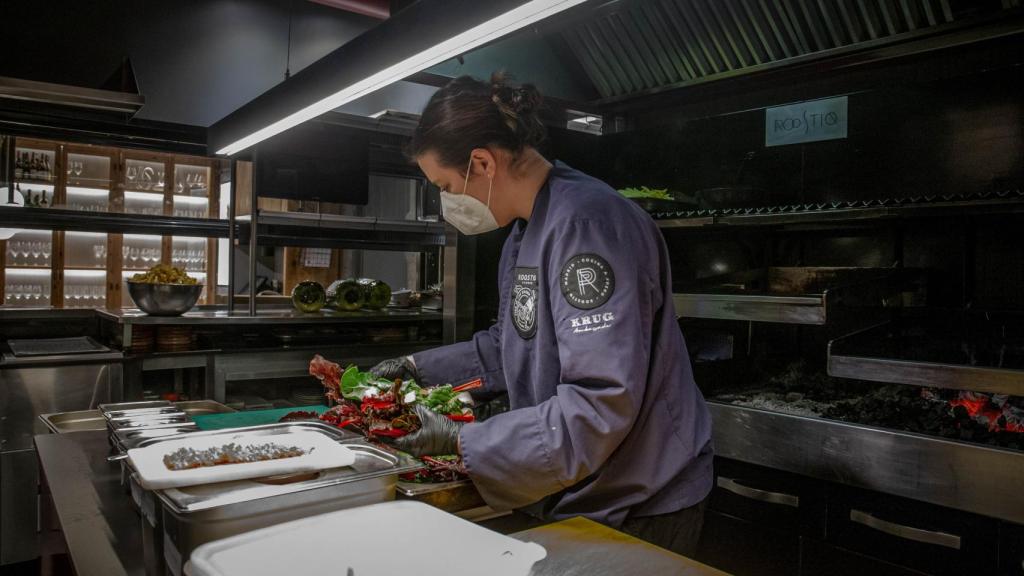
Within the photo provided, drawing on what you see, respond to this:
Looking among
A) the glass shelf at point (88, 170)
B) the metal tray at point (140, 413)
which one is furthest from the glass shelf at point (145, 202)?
the metal tray at point (140, 413)

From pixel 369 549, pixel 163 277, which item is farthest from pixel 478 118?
pixel 163 277

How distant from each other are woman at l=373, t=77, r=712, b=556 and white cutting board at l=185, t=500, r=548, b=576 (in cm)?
24

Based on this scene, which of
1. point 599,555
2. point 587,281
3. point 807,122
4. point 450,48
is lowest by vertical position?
point 599,555

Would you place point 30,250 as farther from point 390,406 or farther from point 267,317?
point 390,406

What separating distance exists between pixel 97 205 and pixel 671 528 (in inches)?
312

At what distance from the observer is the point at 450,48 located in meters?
1.63

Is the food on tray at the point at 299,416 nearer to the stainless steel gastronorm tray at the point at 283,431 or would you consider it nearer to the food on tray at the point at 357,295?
the stainless steel gastronorm tray at the point at 283,431

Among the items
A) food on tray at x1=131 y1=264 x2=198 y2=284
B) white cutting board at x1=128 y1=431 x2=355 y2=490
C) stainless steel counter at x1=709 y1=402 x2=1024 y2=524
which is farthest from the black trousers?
food on tray at x1=131 y1=264 x2=198 y2=284

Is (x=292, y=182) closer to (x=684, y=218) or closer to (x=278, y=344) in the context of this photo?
(x=278, y=344)

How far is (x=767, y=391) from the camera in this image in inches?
112

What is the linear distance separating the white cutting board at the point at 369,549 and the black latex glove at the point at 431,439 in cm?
27

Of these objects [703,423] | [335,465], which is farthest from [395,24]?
[703,423]

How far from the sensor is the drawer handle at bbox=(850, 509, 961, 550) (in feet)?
6.95

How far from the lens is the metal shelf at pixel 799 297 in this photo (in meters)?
2.34
